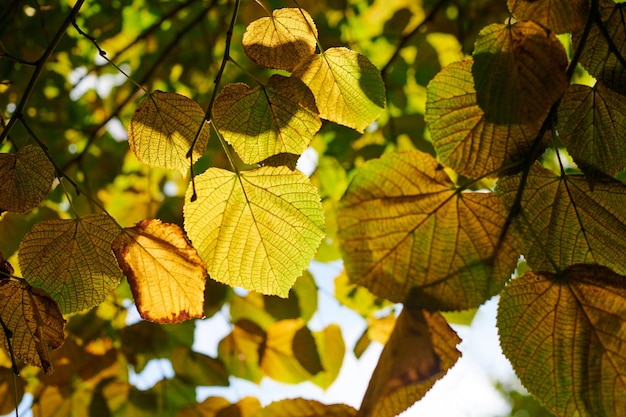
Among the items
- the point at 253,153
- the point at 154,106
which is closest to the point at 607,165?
the point at 253,153

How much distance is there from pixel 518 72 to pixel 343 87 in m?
0.19

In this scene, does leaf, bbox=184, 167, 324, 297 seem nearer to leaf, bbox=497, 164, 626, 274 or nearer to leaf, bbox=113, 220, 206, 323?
leaf, bbox=113, 220, 206, 323

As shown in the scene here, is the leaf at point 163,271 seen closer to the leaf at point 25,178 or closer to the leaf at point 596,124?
the leaf at point 25,178

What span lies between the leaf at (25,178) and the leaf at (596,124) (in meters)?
0.46

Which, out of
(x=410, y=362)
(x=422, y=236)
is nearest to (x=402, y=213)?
(x=422, y=236)

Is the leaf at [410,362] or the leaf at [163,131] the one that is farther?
the leaf at [163,131]

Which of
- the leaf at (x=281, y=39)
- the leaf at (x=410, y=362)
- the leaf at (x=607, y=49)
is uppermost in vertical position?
the leaf at (x=281, y=39)

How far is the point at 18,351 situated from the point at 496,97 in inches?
18.6

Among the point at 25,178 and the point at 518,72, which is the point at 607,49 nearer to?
the point at 518,72

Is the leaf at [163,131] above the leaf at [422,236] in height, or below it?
above

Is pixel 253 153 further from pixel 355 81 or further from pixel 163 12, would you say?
pixel 163 12

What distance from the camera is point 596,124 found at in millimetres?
502

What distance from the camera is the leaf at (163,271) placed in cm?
56

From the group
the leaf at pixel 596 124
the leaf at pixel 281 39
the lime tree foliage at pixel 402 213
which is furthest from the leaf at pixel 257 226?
the leaf at pixel 596 124
